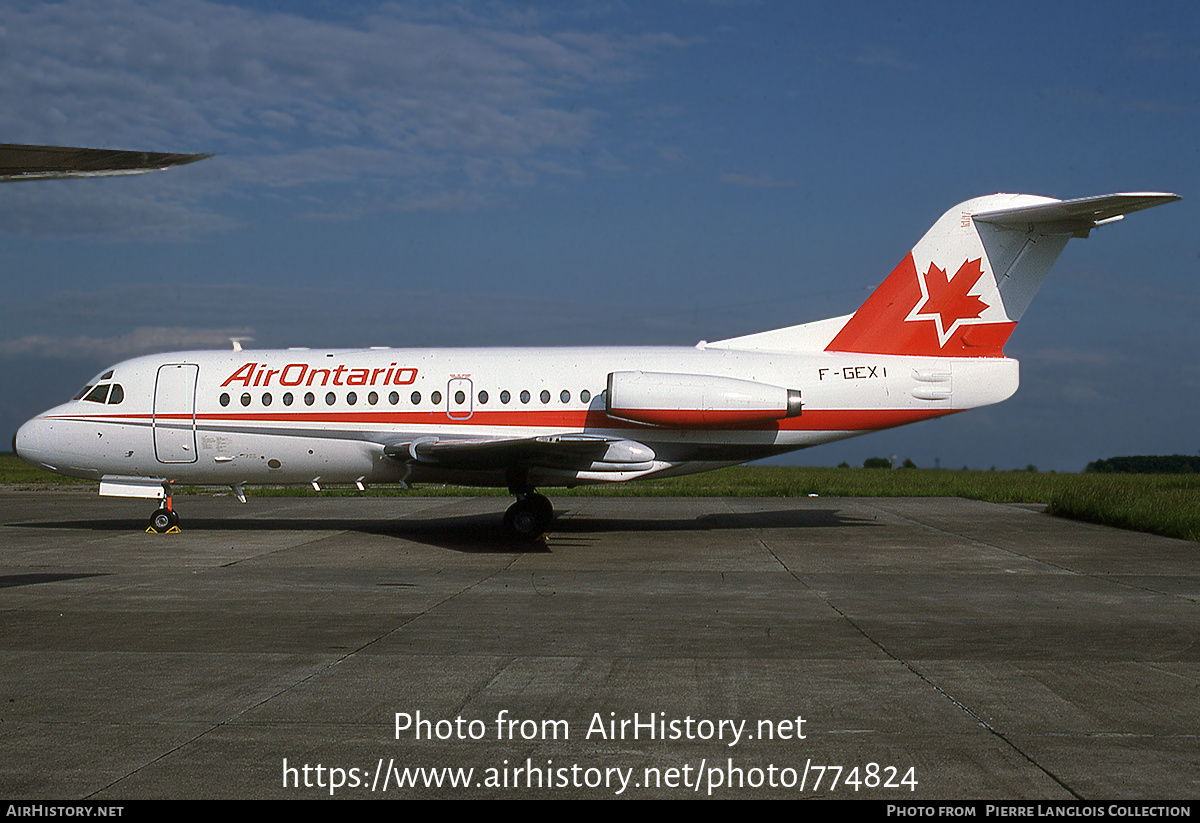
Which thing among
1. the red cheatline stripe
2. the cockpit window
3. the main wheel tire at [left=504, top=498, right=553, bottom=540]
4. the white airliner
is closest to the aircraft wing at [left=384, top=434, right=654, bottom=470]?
the white airliner

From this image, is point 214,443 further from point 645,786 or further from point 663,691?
point 645,786

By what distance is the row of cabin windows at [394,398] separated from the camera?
1681cm

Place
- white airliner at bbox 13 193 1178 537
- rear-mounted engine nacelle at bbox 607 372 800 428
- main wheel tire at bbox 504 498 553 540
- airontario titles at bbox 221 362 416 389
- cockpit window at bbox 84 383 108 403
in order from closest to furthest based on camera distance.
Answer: rear-mounted engine nacelle at bbox 607 372 800 428, white airliner at bbox 13 193 1178 537, main wheel tire at bbox 504 498 553 540, airontario titles at bbox 221 362 416 389, cockpit window at bbox 84 383 108 403

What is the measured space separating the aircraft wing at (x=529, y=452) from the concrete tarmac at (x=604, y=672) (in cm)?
148

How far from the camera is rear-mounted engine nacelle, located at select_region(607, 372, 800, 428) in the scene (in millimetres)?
15797

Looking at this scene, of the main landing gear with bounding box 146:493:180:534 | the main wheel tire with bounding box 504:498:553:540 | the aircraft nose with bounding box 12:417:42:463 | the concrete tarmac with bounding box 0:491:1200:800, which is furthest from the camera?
the main landing gear with bounding box 146:493:180:534

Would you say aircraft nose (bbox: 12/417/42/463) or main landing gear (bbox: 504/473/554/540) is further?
aircraft nose (bbox: 12/417/42/463)

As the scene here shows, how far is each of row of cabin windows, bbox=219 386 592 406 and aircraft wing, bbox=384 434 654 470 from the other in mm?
793

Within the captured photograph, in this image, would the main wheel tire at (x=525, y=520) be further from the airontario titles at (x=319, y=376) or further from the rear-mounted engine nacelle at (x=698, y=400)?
the airontario titles at (x=319, y=376)

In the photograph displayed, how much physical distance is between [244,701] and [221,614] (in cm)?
380

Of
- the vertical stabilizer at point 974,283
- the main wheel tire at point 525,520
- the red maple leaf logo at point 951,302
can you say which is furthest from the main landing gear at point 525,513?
the red maple leaf logo at point 951,302

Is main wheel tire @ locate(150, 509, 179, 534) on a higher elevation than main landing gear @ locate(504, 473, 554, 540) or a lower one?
lower

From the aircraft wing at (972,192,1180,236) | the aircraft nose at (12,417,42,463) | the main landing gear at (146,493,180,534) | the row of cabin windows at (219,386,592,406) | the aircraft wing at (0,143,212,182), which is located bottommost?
the main landing gear at (146,493,180,534)

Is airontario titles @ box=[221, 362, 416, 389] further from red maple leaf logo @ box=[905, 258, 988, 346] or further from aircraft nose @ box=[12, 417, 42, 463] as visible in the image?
red maple leaf logo @ box=[905, 258, 988, 346]
